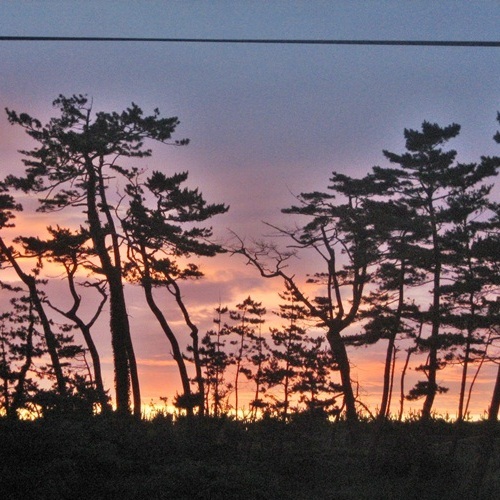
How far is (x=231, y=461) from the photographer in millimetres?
26312

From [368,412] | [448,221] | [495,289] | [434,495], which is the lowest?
[434,495]

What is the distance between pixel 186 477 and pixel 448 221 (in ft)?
71.9

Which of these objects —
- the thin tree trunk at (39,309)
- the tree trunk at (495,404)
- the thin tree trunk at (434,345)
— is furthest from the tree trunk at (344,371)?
the thin tree trunk at (39,309)

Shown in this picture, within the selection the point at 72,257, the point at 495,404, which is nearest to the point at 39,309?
the point at 72,257

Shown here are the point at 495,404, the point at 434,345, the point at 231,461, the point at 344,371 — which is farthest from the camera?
the point at 344,371

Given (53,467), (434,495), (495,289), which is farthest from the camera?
(495,289)

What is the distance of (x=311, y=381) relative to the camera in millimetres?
43031

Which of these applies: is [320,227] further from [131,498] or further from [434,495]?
[131,498]

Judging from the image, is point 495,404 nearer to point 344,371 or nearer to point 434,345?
point 434,345

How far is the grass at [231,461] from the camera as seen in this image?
758 inches

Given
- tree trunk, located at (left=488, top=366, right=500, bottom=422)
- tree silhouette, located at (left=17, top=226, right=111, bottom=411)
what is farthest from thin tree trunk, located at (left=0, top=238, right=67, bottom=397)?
tree trunk, located at (left=488, top=366, right=500, bottom=422)

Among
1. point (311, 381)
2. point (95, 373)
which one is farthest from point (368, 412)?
point (95, 373)

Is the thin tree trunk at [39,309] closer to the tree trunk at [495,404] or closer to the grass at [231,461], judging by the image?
the grass at [231,461]

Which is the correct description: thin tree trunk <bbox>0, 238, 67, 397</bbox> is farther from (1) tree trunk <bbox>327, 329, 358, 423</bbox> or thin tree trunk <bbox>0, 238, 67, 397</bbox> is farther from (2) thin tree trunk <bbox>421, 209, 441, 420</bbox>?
(2) thin tree trunk <bbox>421, 209, 441, 420</bbox>
